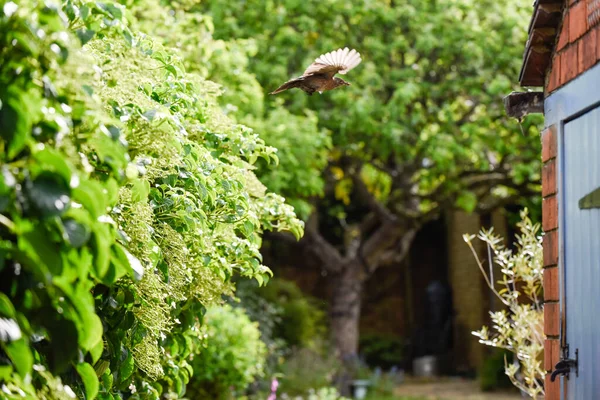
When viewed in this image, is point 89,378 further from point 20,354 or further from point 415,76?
point 415,76

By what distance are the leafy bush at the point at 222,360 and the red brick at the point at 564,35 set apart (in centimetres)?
549

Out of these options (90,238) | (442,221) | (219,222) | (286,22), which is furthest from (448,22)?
(90,238)

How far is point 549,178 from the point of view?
4.70 meters

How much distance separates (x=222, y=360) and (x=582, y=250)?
5.89 meters

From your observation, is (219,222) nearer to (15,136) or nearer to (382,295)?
(15,136)

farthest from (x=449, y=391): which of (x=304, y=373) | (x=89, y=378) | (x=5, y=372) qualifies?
(x=5, y=372)

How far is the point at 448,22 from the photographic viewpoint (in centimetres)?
1298

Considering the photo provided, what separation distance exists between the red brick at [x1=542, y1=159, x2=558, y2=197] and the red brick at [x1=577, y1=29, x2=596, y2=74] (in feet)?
1.90

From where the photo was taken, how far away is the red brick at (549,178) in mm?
4629

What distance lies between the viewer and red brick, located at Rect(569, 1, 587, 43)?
4.33 m

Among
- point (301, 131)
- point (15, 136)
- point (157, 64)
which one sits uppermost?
point (301, 131)

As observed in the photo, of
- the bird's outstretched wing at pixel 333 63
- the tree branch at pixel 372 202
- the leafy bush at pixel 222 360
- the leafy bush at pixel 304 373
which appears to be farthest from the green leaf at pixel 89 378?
the tree branch at pixel 372 202

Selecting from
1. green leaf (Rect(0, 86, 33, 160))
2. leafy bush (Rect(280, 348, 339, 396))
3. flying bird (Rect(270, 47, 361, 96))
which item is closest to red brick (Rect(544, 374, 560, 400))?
flying bird (Rect(270, 47, 361, 96))

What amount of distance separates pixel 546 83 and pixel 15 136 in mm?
3582
